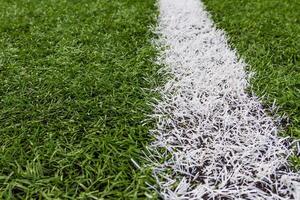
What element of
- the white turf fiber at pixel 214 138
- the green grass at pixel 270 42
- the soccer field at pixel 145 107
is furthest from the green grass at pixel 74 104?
the green grass at pixel 270 42

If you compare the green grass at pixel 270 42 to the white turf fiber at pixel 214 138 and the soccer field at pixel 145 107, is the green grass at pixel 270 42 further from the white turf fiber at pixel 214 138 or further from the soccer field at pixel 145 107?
the white turf fiber at pixel 214 138

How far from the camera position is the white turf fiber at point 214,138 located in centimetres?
174

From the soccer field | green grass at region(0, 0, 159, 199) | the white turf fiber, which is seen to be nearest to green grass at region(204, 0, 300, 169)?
the soccer field

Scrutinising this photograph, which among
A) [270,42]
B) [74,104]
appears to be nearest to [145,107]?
[74,104]

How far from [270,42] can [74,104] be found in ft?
6.12

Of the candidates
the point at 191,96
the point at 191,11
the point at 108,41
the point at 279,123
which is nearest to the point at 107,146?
the point at 191,96

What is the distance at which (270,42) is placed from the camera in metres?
3.35

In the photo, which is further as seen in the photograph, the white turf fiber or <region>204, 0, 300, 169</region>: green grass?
<region>204, 0, 300, 169</region>: green grass

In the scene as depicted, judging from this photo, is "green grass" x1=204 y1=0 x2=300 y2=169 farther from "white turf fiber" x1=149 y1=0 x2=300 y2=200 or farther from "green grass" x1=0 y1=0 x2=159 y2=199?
"green grass" x1=0 y1=0 x2=159 y2=199

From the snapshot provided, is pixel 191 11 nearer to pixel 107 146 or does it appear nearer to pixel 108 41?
pixel 108 41

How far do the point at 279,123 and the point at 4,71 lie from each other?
1.94 m

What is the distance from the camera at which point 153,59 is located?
121 inches

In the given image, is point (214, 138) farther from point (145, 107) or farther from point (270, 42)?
point (270, 42)

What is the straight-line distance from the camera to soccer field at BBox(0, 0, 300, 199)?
1774 millimetres
